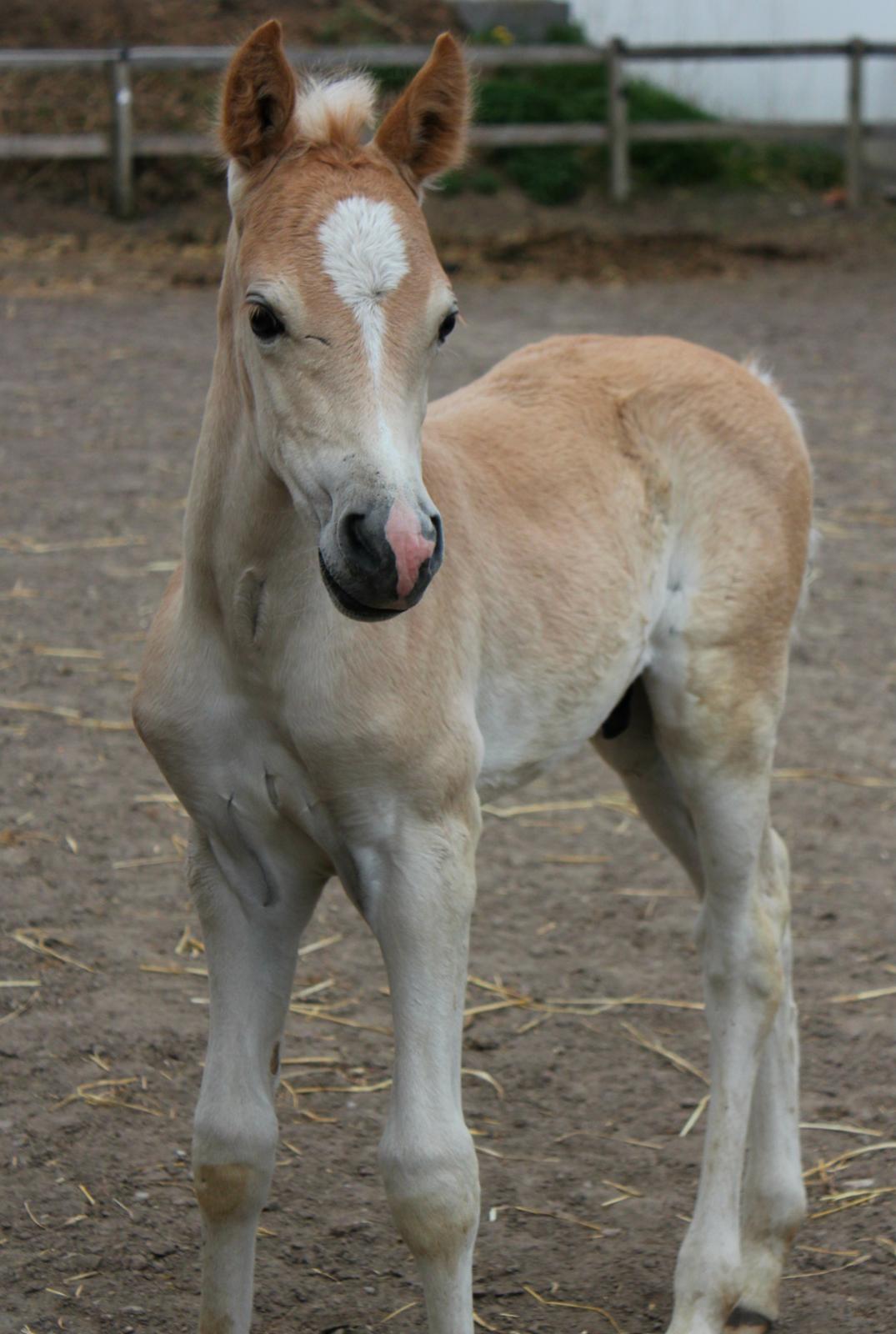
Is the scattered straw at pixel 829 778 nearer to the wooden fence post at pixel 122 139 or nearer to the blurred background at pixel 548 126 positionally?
the blurred background at pixel 548 126

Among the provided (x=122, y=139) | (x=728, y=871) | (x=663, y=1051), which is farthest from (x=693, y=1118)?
(x=122, y=139)

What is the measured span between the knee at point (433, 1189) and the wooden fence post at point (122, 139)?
39.1ft

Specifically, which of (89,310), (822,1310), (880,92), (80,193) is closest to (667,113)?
(880,92)

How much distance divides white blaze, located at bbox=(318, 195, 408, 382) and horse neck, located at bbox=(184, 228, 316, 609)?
250mm

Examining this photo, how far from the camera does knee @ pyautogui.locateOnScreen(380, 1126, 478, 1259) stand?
2330 millimetres

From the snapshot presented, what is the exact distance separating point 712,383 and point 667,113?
12.9 metres

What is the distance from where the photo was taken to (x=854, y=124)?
1405cm

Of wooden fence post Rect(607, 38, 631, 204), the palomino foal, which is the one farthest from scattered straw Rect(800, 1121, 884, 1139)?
wooden fence post Rect(607, 38, 631, 204)

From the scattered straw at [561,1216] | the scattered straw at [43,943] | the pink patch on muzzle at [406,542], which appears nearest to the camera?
the pink patch on muzzle at [406,542]

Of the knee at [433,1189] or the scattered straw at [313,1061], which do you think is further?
the scattered straw at [313,1061]

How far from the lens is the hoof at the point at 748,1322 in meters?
2.88

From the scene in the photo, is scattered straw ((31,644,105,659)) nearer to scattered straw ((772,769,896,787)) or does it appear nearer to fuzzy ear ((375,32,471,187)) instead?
scattered straw ((772,769,896,787))

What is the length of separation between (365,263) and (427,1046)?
1.13 metres

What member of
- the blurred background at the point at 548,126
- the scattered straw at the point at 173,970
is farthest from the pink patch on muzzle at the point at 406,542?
the blurred background at the point at 548,126
